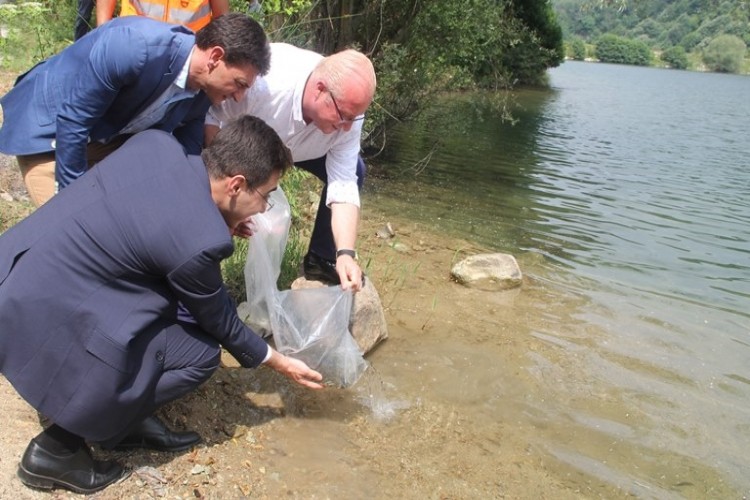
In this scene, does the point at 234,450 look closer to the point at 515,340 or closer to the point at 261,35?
the point at 261,35

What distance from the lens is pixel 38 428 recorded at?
2.42 m

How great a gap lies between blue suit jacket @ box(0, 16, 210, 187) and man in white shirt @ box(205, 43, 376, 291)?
1.33 ft

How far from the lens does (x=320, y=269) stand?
392cm

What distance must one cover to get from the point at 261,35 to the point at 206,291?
113 cm

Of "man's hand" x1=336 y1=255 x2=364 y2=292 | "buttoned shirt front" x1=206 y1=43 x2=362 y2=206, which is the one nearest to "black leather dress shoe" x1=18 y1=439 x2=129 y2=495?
"man's hand" x1=336 y1=255 x2=364 y2=292

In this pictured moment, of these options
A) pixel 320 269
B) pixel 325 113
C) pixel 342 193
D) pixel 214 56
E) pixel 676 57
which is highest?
pixel 214 56

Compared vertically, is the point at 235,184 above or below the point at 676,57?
above

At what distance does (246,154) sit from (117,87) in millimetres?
767

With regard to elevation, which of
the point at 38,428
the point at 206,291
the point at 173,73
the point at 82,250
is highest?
the point at 173,73

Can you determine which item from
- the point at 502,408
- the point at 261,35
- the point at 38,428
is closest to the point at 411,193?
the point at 502,408

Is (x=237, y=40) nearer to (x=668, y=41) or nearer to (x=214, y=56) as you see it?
(x=214, y=56)

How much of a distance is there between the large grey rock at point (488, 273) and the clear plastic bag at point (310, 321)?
1.99 metres

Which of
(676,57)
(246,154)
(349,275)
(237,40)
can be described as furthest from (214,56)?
(676,57)

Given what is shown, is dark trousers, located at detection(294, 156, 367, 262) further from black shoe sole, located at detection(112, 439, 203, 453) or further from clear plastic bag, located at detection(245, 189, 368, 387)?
black shoe sole, located at detection(112, 439, 203, 453)
